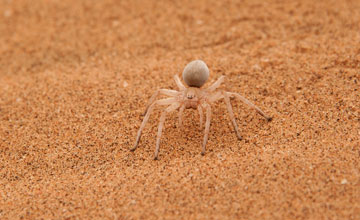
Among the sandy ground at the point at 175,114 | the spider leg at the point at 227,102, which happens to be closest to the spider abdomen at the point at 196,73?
the spider leg at the point at 227,102

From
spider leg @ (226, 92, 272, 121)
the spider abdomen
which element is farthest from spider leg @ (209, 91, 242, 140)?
the spider abdomen

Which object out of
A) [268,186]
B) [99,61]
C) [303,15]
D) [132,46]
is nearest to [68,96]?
[99,61]

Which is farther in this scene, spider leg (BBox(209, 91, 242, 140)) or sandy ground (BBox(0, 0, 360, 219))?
spider leg (BBox(209, 91, 242, 140))

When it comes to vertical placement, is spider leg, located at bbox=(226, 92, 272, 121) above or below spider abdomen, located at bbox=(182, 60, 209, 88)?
below

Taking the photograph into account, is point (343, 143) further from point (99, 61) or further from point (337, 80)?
point (99, 61)

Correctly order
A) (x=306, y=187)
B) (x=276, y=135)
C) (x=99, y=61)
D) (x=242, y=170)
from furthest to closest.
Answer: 1. (x=99, y=61)
2. (x=276, y=135)
3. (x=242, y=170)
4. (x=306, y=187)

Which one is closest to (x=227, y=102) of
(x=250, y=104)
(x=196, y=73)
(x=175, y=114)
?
(x=250, y=104)

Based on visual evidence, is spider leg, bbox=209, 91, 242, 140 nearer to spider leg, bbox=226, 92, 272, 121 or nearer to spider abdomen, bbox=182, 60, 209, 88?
spider leg, bbox=226, 92, 272, 121

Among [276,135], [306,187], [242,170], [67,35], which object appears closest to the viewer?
[306,187]

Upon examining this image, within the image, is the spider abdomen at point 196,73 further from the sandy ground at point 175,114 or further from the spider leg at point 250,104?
the sandy ground at point 175,114

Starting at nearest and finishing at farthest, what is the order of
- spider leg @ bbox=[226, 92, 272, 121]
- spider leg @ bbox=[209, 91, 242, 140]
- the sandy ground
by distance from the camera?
the sandy ground < spider leg @ bbox=[209, 91, 242, 140] < spider leg @ bbox=[226, 92, 272, 121]
